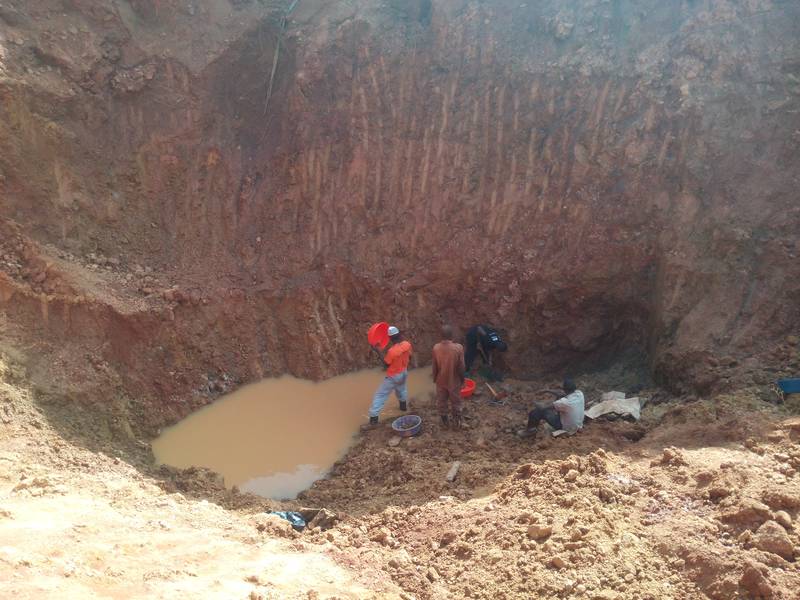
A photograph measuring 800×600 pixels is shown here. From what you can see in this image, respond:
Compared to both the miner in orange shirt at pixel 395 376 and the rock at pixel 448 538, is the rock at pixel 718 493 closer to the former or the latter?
the rock at pixel 448 538

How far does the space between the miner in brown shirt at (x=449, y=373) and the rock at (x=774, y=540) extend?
3.62 metres

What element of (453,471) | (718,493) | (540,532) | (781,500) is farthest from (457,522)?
(781,500)

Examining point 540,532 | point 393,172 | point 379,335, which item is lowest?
point 379,335

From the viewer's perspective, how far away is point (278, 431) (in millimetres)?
7875

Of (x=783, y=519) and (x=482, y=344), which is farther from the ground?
(x=783, y=519)

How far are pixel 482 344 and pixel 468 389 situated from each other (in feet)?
2.08

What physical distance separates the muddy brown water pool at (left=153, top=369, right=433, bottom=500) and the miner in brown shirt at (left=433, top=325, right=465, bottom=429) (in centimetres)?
101

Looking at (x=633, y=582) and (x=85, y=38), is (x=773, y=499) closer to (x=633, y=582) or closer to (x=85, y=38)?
(x=633, y=582)

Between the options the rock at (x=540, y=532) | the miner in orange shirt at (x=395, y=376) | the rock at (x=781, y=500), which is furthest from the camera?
the miner in orange shirt at (x=395, y=376)

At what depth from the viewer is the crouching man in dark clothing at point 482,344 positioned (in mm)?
8328

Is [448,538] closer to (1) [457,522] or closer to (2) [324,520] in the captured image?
(1) [457,522]

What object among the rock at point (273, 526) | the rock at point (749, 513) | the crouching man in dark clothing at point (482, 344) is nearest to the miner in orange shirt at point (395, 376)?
the crouching man in dark clothing at point (482, 344)

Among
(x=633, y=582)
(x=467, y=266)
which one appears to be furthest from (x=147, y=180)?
(x=633, y=582)

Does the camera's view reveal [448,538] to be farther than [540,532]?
Yes
